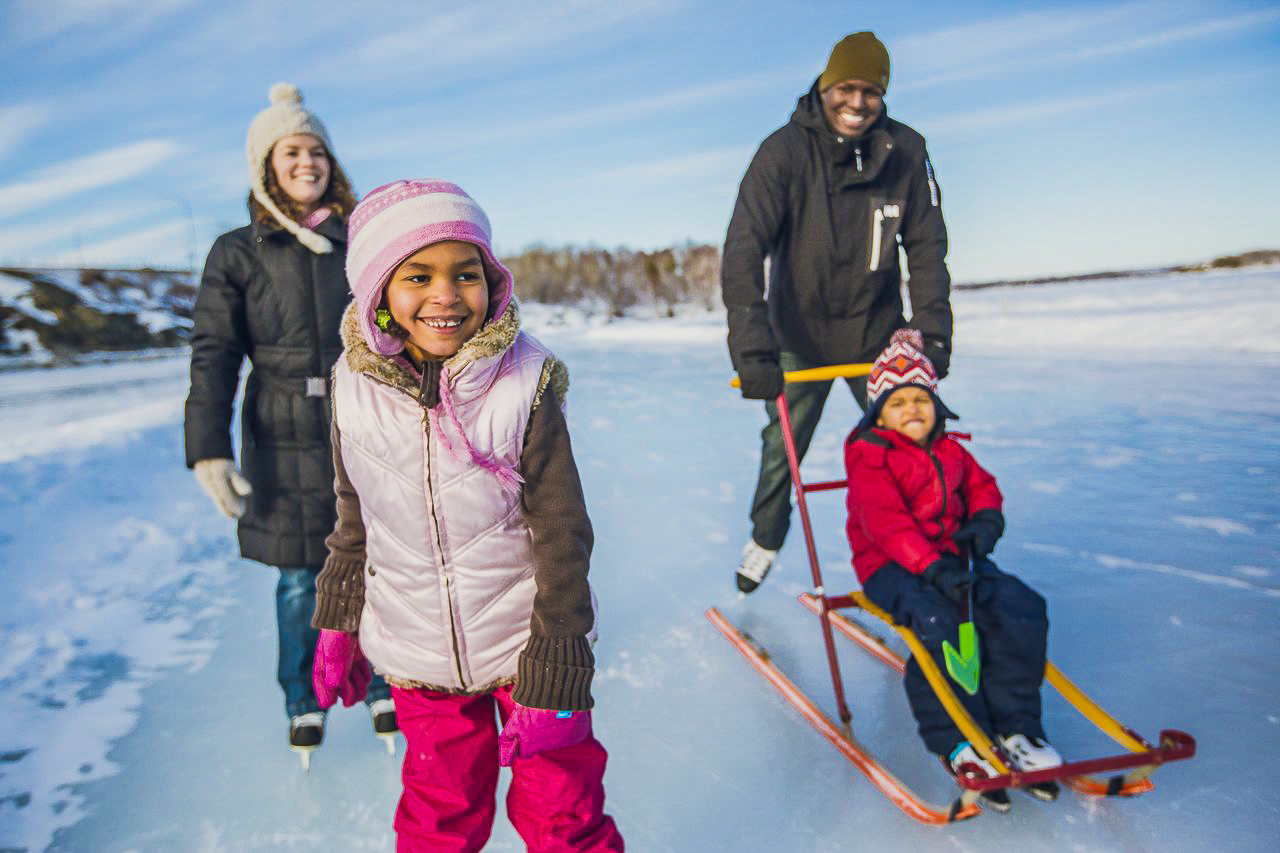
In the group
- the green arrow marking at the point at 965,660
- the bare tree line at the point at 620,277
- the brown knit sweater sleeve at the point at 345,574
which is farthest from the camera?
the bare tree line at the point at 620,277

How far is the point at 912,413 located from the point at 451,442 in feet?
4.49

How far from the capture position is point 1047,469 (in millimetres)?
4496

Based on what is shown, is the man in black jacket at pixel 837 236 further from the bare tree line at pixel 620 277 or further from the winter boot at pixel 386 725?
the bare tree line at pixel 620 277

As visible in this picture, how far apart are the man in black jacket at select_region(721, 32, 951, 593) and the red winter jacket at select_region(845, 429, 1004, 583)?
17.5 inches

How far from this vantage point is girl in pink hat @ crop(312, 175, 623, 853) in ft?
3.92

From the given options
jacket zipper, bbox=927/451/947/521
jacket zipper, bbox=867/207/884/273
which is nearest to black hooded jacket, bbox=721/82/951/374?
jacket zipper, bbox=867/207/884/273

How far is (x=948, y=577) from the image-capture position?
5.87 feet

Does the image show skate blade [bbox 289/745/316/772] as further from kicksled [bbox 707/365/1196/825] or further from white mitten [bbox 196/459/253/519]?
kicksled [bbox 707/365/1196/825]

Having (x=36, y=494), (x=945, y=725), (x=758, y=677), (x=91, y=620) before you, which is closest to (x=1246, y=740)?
(x=945, y=725)

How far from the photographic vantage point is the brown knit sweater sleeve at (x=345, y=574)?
141 centimetres

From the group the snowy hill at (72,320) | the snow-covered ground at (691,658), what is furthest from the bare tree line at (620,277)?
the snow-covered ground at (691,658)

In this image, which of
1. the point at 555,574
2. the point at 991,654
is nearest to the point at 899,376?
the point at 991,654

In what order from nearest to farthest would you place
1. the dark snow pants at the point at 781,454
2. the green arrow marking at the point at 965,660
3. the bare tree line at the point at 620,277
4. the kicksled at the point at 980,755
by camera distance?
the kicksled at the point at 980,755, the green arrow marking at the point at 965,660, the dark snow pants at the point at 781,454, the bare tree line at the point at 620,277

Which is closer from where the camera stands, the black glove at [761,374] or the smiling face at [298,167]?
the smiling face at [298,167]
